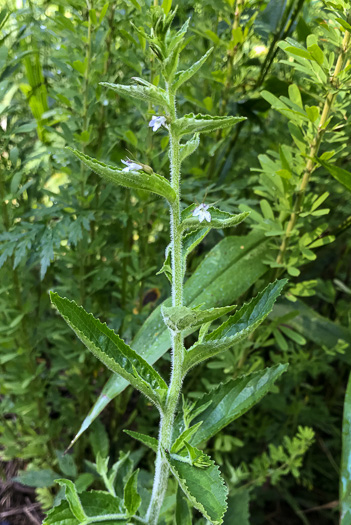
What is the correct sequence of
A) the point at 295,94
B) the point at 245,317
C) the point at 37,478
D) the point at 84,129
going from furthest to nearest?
the point at 37,478 < the point at 84,129 < the point at 295,94 < the point at 245,317

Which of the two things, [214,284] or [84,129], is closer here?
[214,284]

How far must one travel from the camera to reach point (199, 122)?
16.9 inches

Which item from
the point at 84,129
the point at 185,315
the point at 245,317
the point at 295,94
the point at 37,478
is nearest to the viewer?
the point at 185,315

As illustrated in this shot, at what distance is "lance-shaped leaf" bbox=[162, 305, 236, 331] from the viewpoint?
41 cm

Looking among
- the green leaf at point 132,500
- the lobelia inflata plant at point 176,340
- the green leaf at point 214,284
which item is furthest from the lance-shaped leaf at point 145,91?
the green leaf at point 132,500

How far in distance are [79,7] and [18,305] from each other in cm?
57

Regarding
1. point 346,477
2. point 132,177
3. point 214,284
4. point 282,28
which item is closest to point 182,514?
point 346,477

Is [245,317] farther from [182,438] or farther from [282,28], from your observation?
[282,28]

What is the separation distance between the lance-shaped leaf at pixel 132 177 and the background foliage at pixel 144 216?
0.26 m

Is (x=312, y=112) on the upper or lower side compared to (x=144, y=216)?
upper

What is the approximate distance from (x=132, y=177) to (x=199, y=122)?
0.08 meters

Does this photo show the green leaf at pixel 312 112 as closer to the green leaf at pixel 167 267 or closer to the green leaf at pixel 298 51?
the green leaf at pixel 298 51

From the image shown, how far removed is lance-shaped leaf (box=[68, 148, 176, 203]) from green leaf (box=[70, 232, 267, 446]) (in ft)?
0.91

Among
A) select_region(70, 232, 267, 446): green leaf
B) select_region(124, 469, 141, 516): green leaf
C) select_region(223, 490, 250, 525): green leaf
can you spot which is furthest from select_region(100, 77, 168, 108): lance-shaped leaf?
select_region(223, 490, 250, 525): green leaf
